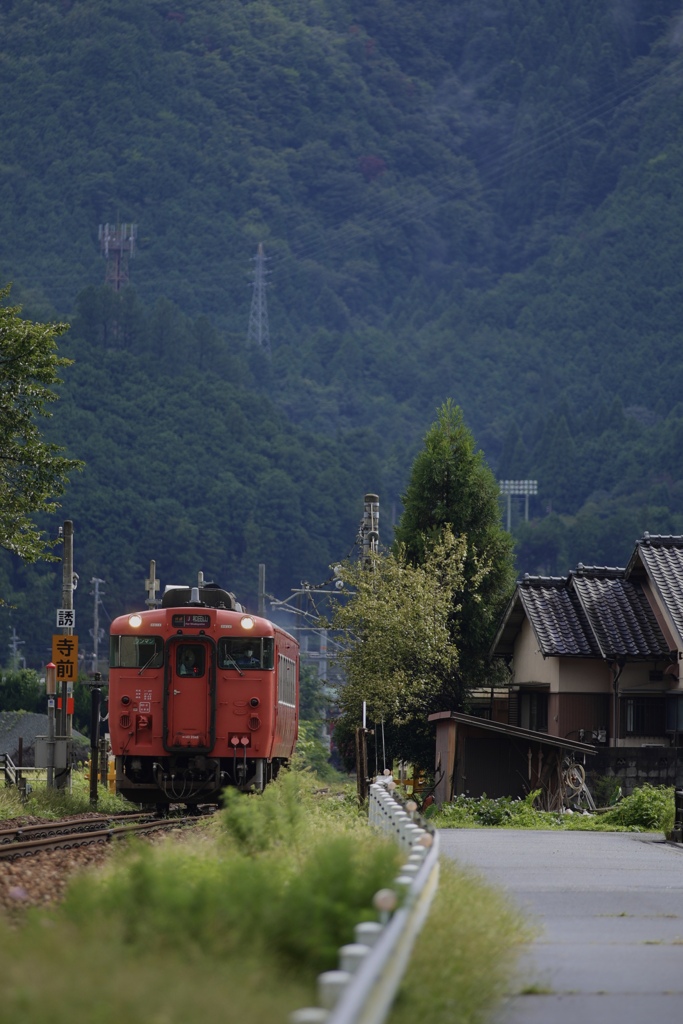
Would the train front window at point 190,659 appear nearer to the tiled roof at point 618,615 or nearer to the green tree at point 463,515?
the tiled roof at point 618,615

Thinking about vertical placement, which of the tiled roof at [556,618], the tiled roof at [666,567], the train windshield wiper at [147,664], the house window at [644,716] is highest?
the tiled roof at [666,567]

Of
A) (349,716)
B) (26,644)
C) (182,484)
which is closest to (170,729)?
(349,716)

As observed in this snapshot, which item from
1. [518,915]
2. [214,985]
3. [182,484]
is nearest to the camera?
[214,985]

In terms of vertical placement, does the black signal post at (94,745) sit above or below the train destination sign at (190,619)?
below

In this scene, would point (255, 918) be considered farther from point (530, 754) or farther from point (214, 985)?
point (530, 754)

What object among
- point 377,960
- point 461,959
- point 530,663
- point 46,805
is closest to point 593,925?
point 461,959

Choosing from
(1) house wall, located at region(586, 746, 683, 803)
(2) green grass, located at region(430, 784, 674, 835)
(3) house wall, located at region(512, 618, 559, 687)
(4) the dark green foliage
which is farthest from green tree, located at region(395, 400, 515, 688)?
(4) the dark green foliage

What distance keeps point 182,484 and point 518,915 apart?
181 m

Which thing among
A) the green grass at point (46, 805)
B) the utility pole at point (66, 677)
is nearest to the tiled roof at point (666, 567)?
the green grass at point (46, 805)

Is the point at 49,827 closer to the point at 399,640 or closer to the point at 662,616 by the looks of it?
the point at 662,616

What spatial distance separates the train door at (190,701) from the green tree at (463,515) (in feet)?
82.2

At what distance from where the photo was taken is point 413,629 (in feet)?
149

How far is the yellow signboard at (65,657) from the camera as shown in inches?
1302

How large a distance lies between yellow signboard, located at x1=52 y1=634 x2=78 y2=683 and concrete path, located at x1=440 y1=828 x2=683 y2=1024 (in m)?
11.8
